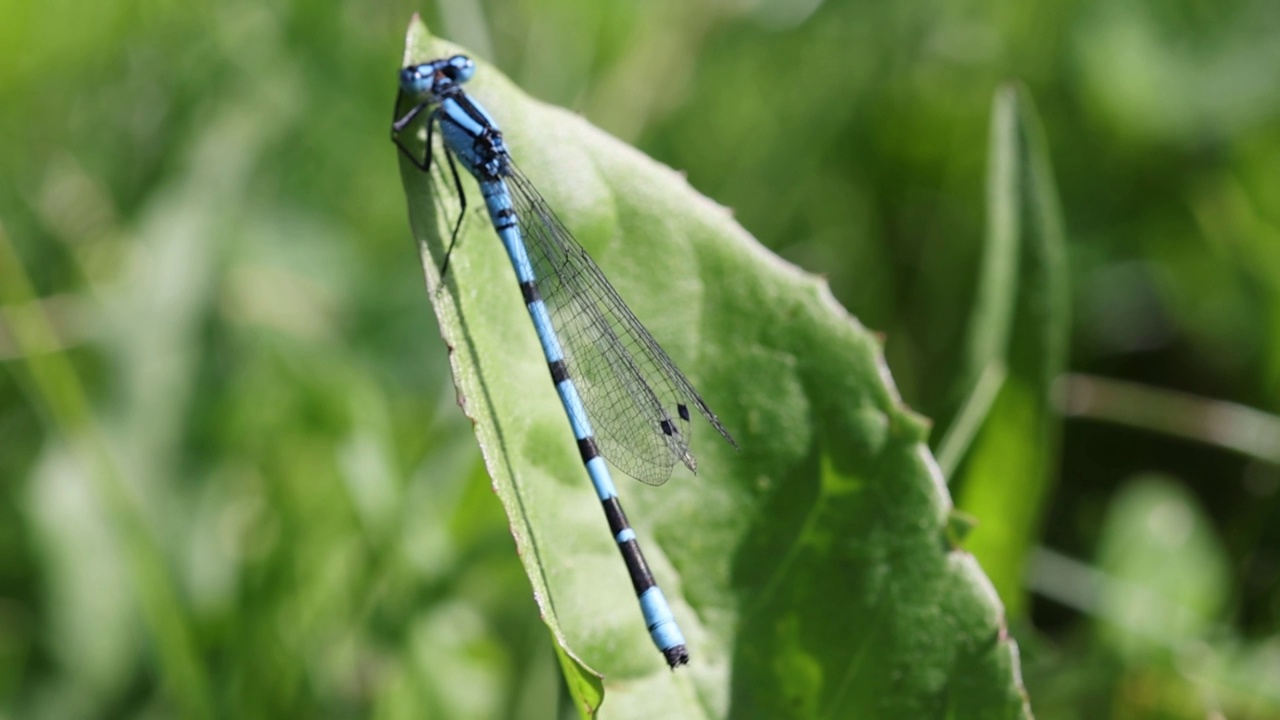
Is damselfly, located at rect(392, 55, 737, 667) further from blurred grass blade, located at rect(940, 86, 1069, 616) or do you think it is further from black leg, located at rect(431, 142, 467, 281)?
blurred grass blade, located at rect(940, 86, 1069, 616)

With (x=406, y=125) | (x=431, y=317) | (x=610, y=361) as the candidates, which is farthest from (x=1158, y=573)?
(x=431, y=317)

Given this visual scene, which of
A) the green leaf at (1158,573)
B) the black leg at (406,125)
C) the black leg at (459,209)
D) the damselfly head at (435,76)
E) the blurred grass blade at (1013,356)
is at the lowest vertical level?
the green leaf at (1158,573)

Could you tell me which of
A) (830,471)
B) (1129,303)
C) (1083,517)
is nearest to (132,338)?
(830,471)

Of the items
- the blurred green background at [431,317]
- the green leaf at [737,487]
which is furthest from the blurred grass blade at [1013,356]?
the green leaf at [737,487]

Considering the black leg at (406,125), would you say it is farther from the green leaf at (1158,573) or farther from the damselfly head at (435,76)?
the green leaf at (1158,573)

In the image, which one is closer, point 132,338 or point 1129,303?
point 132,338

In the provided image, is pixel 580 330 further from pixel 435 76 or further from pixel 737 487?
pixel 737 487

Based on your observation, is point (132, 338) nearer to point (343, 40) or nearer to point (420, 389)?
point (420, 389)
